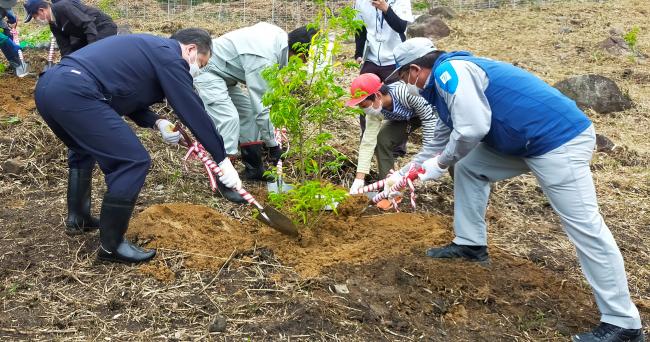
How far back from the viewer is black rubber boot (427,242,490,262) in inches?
154

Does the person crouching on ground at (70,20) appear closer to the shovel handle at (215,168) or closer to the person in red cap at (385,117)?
the shovel handle at (215,168)

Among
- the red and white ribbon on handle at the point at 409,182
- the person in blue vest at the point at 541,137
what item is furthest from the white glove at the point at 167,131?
the person in blue vest at the point at 541,137

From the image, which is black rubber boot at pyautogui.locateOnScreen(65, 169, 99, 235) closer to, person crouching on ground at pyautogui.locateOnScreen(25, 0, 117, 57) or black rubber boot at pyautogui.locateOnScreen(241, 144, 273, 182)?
black rubber boot at pyautogui.locateOnScreen(241, 144, 273, 182)

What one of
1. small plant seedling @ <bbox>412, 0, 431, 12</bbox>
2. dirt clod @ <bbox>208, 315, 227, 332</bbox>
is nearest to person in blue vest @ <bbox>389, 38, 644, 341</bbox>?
dirt clod @ <bbox>208, 315, 227, 332</bbox>

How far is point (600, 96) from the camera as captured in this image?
7.98m

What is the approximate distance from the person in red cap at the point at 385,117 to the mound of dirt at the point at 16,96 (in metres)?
3.86

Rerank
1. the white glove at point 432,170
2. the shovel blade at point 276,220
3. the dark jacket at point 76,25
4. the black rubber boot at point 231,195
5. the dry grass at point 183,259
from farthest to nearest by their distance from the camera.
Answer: the dark jacket at point 76,25 → the black rubber boot at point 231,195 → the shovel blade at point 276,220 → the white glove at point 432,170 → the dry grass at point 183,259

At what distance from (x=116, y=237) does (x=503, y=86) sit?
234 cm

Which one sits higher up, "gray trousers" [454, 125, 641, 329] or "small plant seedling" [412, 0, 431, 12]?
"gray trousers" [454, 125, 641, 329]

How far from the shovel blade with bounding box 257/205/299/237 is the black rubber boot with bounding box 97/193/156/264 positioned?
73 centimetres

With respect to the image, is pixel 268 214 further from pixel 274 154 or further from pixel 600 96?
pixel 600 96

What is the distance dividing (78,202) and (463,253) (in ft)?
8.29

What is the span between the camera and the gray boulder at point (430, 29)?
11984mm

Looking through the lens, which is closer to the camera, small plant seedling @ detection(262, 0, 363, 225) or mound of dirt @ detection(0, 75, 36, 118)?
small plant seedling @ detection(262, 0, 363, 225)
